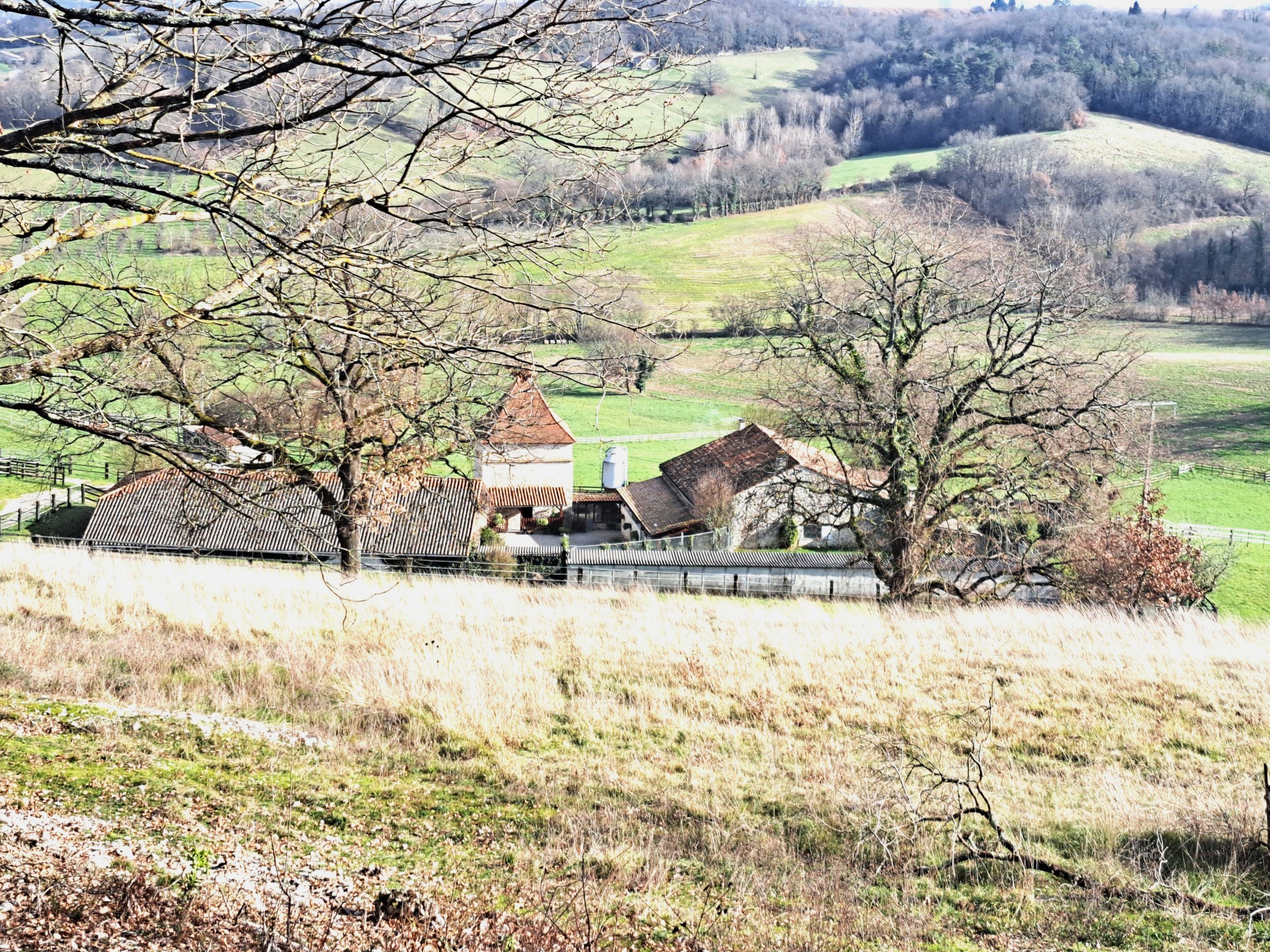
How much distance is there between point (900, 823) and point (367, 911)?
3045 millimetres

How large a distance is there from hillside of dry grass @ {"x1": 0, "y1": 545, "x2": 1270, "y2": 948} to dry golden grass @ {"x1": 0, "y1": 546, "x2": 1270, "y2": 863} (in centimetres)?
4

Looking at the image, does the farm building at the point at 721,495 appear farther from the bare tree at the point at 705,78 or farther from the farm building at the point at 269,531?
the bare tree at the point at 705,78

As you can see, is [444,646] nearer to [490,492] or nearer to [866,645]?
[866,645]

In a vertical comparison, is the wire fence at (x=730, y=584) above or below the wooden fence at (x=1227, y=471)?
below

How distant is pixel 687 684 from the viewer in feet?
29.0

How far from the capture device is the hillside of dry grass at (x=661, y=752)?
189 inches

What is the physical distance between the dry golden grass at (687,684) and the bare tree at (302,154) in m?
2.54

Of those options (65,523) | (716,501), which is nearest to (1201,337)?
(716,501)

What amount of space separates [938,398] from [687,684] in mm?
11291

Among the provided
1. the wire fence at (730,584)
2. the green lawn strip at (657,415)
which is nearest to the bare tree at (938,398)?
the wire fence at (730,584)

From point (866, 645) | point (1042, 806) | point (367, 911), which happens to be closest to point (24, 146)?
point (367, 911)

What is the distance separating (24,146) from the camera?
4.04 metres

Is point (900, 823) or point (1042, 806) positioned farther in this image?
point (1042, 806)

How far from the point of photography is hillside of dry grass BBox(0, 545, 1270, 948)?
4812mm
